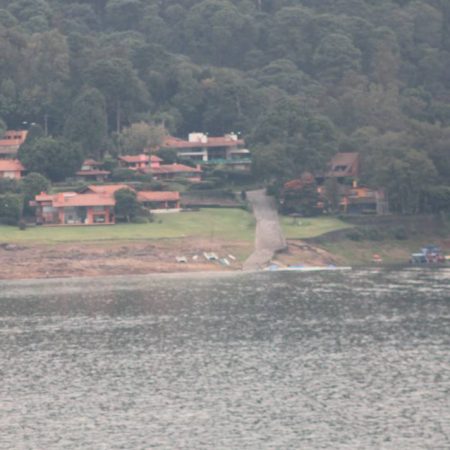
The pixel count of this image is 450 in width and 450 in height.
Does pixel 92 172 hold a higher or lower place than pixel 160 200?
higher

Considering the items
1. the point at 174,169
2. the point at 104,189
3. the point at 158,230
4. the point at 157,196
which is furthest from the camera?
the point at 174,169

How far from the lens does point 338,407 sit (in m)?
70.8

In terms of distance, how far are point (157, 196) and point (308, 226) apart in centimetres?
2229

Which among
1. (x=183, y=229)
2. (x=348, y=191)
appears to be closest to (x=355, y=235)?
(x=348, y=191)

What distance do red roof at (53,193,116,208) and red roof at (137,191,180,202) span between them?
21.9ft

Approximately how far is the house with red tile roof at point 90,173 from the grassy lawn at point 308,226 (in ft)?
104

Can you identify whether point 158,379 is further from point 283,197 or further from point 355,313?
point 283,197

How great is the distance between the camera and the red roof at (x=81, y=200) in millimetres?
171325

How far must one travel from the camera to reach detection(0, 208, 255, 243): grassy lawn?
15812 centimetres

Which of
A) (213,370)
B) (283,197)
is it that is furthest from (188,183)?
(213,370)

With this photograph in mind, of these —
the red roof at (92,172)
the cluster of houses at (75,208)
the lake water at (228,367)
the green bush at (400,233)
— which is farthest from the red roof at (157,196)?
the lake water at (228,367)

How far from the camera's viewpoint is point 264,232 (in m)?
166

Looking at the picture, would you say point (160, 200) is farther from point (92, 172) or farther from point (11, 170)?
point (11, 170)

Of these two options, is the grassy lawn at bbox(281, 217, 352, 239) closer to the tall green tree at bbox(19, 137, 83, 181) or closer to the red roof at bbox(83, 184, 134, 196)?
the red roof at bbox(83, 184, 134, 196)
